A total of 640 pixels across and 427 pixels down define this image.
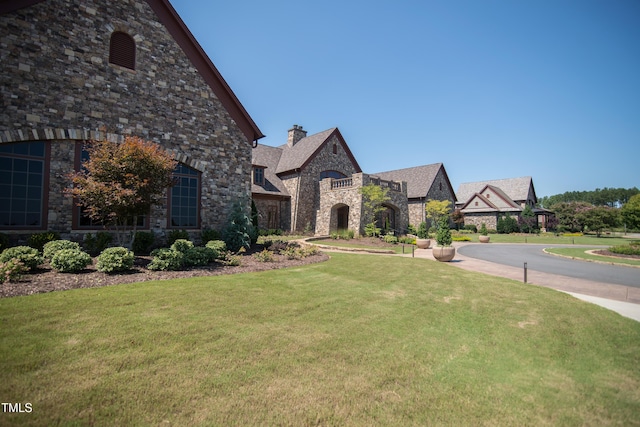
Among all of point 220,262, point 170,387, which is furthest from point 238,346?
point 220,262

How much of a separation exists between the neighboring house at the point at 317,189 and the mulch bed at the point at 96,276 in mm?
15900

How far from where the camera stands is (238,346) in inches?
180

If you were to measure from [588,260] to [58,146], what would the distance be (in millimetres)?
24274

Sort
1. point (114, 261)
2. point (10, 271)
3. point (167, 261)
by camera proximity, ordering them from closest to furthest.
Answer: point (10, 271) < point (114, 261) < point (167, 261)

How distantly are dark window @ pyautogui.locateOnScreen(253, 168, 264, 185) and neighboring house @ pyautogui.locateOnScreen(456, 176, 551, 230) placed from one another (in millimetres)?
34533

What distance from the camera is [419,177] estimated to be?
1577 inches

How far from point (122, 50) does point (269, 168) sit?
18966 millimetres

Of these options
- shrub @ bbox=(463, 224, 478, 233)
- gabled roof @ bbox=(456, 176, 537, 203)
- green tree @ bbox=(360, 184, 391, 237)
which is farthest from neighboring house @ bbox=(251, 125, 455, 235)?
gabled roof @ bbox=(456, 176, 537, 203)

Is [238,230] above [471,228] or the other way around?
above

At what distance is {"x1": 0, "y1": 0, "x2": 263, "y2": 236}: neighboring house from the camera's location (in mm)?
10336

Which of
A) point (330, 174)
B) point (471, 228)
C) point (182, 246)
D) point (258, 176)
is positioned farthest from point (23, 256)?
point (471, 228)

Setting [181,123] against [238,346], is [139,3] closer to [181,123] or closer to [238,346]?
[181,123]

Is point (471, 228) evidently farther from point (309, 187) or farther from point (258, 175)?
point (258, 175)

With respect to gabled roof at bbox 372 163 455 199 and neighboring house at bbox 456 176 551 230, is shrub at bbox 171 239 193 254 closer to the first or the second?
gabled roof at bbox 372 163 455 199
